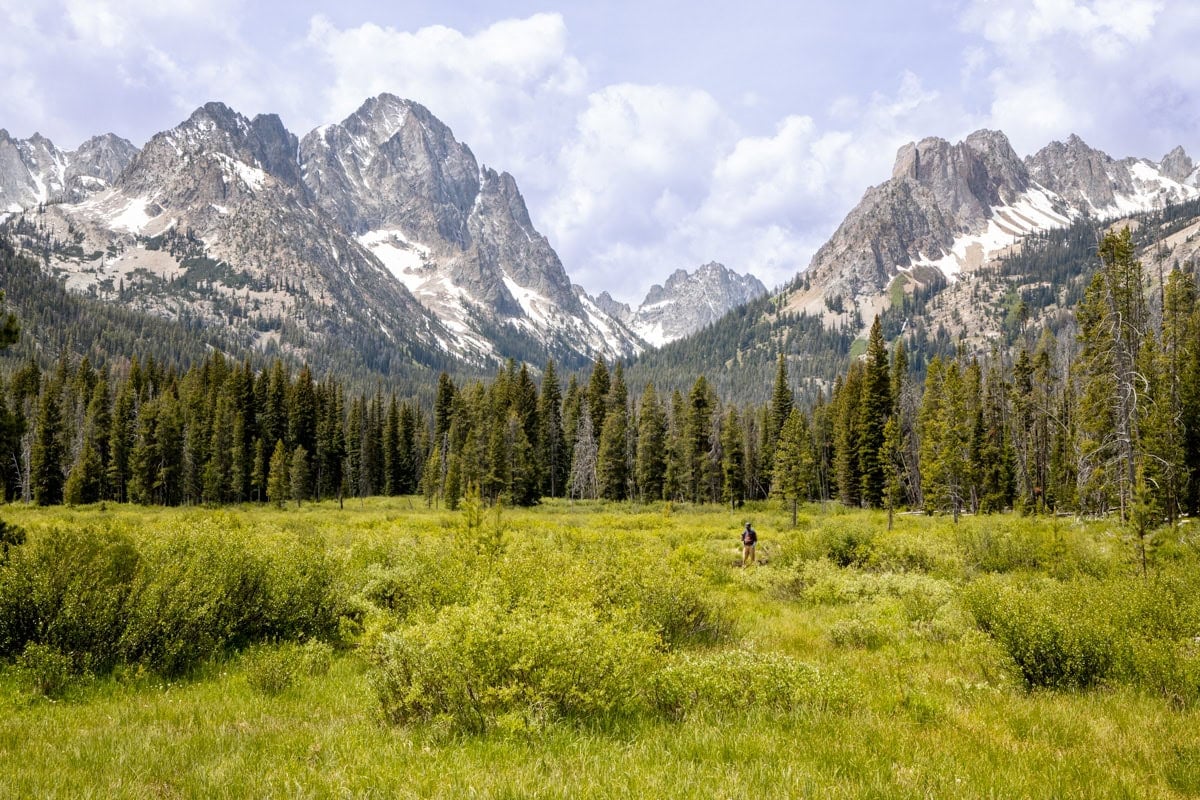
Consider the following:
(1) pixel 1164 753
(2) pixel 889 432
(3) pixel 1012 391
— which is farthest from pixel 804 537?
(3) pixel 1012 391

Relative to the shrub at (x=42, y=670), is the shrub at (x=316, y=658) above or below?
below

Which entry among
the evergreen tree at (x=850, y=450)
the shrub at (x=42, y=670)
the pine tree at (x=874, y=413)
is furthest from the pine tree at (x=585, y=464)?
the shrub at (x=42, y=670)

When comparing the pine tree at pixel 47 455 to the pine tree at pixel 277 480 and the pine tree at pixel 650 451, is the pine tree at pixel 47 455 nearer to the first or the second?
the pine tree at pixel 277 480

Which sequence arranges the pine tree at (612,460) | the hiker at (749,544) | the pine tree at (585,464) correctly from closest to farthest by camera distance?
the hiker at (749,544)
the pine tree at (612,460)
the pine tree at (585,464)

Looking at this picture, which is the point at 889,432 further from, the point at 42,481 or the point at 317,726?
the point at 42,481

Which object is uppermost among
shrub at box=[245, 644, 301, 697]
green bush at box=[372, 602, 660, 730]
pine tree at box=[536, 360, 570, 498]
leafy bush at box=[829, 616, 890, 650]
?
pine tree at box=[536, 360, 570, 498]

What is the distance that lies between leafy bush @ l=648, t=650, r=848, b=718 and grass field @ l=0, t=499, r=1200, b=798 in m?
0.03

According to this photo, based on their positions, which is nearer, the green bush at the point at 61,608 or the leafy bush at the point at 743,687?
the leafy bush at the point at 743,687

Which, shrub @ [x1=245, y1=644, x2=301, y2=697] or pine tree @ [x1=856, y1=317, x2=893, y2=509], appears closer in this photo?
shrub @ [x1=245, y1=644, x2=301, y2=697]

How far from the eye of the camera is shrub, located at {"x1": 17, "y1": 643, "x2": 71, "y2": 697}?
8.44 meters

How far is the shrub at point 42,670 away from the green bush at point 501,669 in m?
5.21

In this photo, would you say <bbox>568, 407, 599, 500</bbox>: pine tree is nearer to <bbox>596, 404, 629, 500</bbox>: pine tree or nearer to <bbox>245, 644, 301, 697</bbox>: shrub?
<bbox>596, 404, 629, 500</bbox>: pine tree


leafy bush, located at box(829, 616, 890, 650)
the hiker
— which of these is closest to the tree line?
the hiker

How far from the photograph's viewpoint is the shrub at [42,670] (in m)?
8.44
